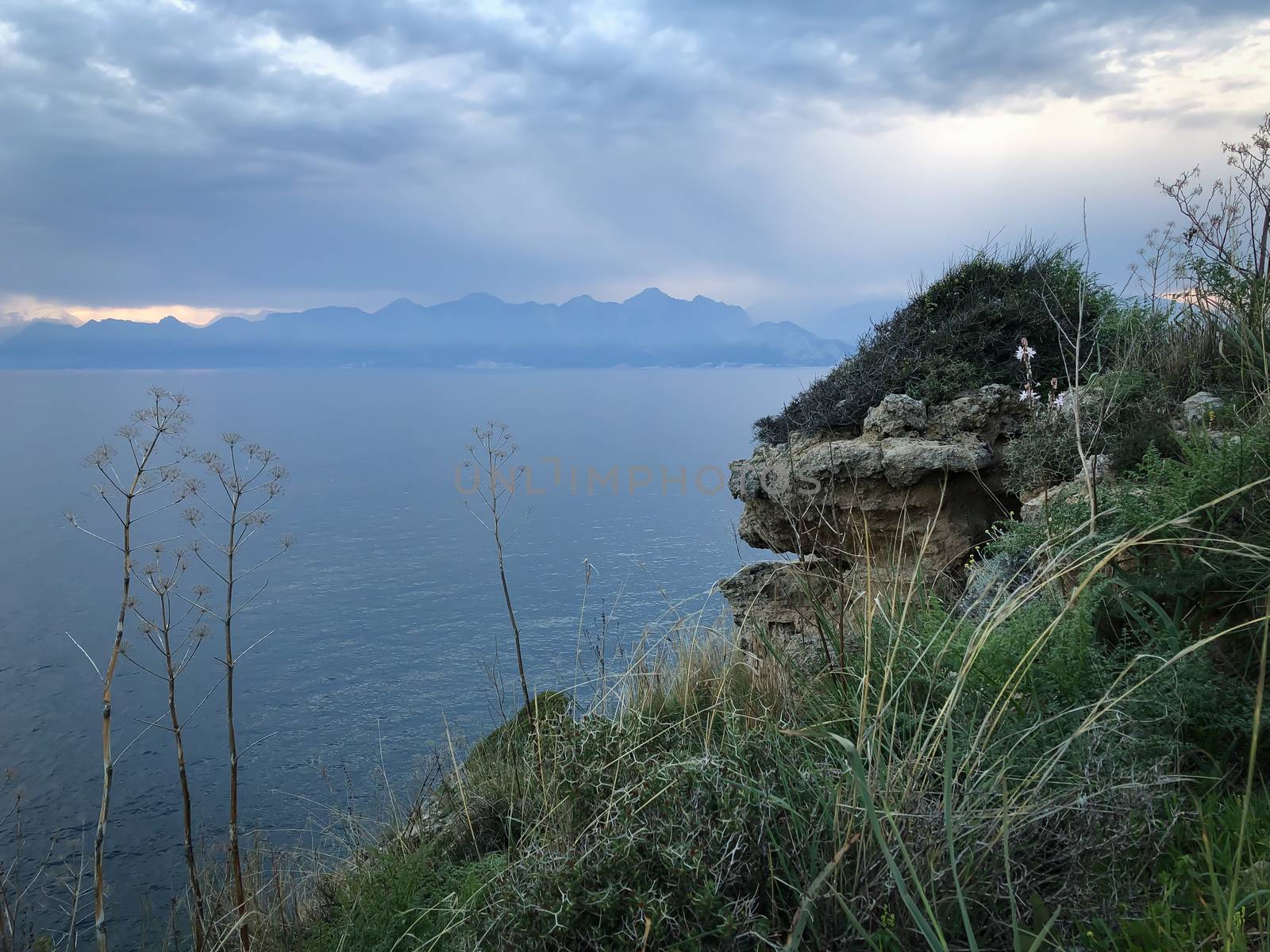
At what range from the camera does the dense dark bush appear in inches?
313

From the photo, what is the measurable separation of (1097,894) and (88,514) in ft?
108

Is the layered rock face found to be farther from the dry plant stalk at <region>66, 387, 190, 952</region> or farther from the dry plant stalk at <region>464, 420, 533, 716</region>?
the dry plant stalk at <region>66, 387, 190, 952</region>

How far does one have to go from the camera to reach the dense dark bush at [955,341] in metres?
7.96

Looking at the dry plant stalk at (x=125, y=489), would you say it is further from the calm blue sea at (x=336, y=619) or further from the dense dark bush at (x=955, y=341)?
the dense dark bush at (x=955, y=341)

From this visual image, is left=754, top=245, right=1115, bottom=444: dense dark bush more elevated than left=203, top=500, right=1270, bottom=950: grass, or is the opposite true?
left=754, top=245, right=1115, bottom=444: dense dark bush

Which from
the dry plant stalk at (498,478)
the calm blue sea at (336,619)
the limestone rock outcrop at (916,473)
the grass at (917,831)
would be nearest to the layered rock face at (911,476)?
the limestone rock outcrop at (916,473)

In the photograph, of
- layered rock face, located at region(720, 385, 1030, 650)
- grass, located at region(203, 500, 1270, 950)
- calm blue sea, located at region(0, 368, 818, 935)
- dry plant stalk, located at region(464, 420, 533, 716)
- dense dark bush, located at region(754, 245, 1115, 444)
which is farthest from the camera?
calm blue sea, located at region(0, 368, 818, 935)

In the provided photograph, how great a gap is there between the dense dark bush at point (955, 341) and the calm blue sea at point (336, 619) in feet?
2.71

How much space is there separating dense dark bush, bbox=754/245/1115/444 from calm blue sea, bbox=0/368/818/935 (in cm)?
83

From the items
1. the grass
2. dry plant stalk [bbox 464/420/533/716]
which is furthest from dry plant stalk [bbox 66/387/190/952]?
dry plant stalk [bbox 464/420/533/716]

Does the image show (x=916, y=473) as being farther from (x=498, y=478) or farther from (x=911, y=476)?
(x=498, y=478)

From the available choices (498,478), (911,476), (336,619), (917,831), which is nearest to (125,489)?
(498,478)

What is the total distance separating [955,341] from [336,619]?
1484 cm

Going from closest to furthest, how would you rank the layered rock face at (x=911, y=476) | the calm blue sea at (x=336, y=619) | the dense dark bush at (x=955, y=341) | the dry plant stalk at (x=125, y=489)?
the dry plant stalk at (x=125, y=489) < the layered rock face at (x=911, y=476) < the dense dark bush at (x=955, y=341) < the calm blue sea at (x=336, y=619)
